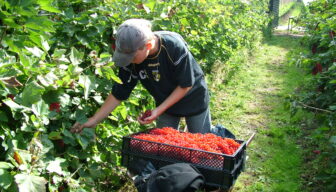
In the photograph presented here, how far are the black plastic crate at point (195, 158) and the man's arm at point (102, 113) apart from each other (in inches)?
11.3

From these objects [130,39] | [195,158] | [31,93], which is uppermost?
[130,39]

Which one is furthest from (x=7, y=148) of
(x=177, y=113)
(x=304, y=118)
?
(x=304, y=118)

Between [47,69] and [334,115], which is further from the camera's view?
[334,115]

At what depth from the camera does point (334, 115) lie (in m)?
3.22

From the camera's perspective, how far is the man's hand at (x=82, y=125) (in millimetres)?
2365

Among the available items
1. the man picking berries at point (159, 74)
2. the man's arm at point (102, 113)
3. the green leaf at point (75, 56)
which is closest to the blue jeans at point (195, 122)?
the man picking berries at point (159, 74)

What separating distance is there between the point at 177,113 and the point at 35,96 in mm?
1600

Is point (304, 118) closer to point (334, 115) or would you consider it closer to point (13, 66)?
point (334, 115)

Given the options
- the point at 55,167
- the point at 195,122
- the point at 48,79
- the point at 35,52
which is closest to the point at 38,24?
the point at 35,52

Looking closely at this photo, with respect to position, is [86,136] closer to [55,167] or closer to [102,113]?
[102,113]

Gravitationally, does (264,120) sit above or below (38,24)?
below

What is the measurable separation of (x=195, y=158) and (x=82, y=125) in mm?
745

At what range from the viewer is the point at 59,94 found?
7.06ft

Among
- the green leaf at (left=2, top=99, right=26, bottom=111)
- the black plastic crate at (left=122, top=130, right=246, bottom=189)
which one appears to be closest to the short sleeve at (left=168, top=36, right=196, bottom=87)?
the black plastic crate at (left=122, top=130, right=246, bottom=189)
